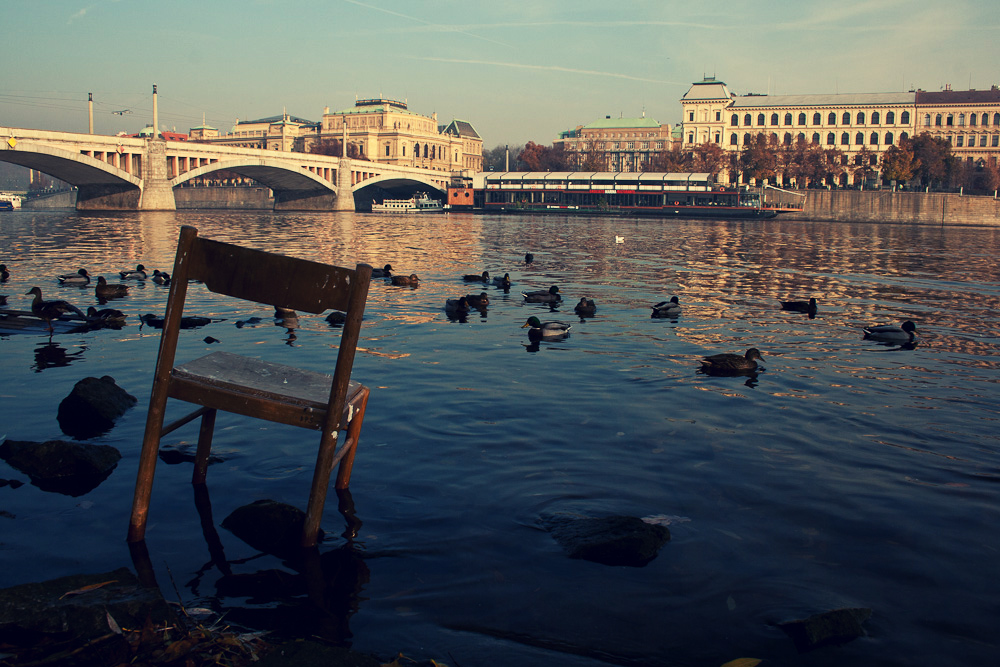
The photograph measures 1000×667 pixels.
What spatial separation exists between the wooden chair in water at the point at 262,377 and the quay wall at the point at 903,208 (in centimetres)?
9609

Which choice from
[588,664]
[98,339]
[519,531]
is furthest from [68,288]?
[588,664]

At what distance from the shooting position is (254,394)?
3.79 meters

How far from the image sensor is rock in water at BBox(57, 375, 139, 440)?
6.25 meters

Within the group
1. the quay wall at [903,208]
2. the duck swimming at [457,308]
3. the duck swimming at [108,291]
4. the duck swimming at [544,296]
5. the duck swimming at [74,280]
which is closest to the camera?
the duck swimming at [457,308]

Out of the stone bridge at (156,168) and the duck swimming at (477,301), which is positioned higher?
the stone bridge at (156,168)

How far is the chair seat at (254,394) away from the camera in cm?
373

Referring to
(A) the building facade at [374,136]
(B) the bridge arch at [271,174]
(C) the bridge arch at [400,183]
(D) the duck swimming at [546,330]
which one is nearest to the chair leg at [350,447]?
(D) the duck swimming at [546,330]

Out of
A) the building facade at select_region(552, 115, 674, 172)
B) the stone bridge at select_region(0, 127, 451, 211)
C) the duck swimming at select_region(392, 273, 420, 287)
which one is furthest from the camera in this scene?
the building facade at select_region(552, 115, 674, 172)

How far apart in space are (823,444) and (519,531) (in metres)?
3.23

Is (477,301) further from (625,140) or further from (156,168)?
(625,140)

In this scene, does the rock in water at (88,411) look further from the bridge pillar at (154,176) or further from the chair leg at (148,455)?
the bridge pillar at (154,176)

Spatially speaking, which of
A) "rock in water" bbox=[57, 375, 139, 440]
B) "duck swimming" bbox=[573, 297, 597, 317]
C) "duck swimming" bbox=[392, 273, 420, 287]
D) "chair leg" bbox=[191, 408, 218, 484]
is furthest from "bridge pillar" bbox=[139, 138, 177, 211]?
"chair leg" bbox=[191, 408, 218, 484]

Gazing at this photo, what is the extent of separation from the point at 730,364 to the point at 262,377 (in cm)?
636

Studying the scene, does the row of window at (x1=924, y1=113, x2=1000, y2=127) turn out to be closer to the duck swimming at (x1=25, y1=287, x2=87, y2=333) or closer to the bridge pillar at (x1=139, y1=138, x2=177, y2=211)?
the bridge pillar at (x1=139, y1=138, x2=177, y2=211)
